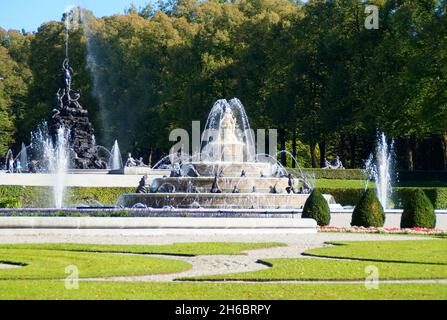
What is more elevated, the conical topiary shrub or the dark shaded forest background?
the dark shaded forest background

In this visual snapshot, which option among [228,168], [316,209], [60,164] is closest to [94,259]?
Answer: [316,209]

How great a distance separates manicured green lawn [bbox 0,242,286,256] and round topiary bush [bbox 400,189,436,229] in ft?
30.0

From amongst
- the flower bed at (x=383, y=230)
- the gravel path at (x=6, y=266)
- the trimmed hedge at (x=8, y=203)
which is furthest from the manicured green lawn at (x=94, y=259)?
the trimmed hedge at (x=8, y=203)

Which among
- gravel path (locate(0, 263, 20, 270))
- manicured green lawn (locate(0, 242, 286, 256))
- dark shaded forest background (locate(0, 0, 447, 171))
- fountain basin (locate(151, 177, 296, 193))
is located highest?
dark shaded forest background (locate(0, 0, 447, 171))

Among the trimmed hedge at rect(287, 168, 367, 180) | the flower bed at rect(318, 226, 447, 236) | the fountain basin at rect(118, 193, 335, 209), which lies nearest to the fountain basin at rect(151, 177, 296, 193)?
the fountain basin at rect(118, 193, 335, 209)

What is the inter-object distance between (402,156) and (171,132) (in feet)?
56.6

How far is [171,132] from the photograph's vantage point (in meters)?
75.5

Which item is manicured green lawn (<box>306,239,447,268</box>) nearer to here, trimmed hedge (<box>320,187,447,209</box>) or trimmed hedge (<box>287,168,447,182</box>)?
trimmed hedge (<box>320,187,447,209</box>)

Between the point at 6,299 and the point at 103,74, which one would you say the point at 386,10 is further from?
the point at 6,299

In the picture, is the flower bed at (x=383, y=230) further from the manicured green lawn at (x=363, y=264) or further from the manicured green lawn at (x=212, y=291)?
the manicured green lawn at (x=212, y=291)

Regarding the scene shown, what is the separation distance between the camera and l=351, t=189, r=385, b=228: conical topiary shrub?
105 feet

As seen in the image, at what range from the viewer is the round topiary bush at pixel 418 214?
32.2m

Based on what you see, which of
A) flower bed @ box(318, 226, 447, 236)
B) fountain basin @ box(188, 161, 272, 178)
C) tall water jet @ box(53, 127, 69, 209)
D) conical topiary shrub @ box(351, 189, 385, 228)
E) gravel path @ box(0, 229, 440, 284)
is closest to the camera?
gravel path @ box(0, 229, 440, 284)
